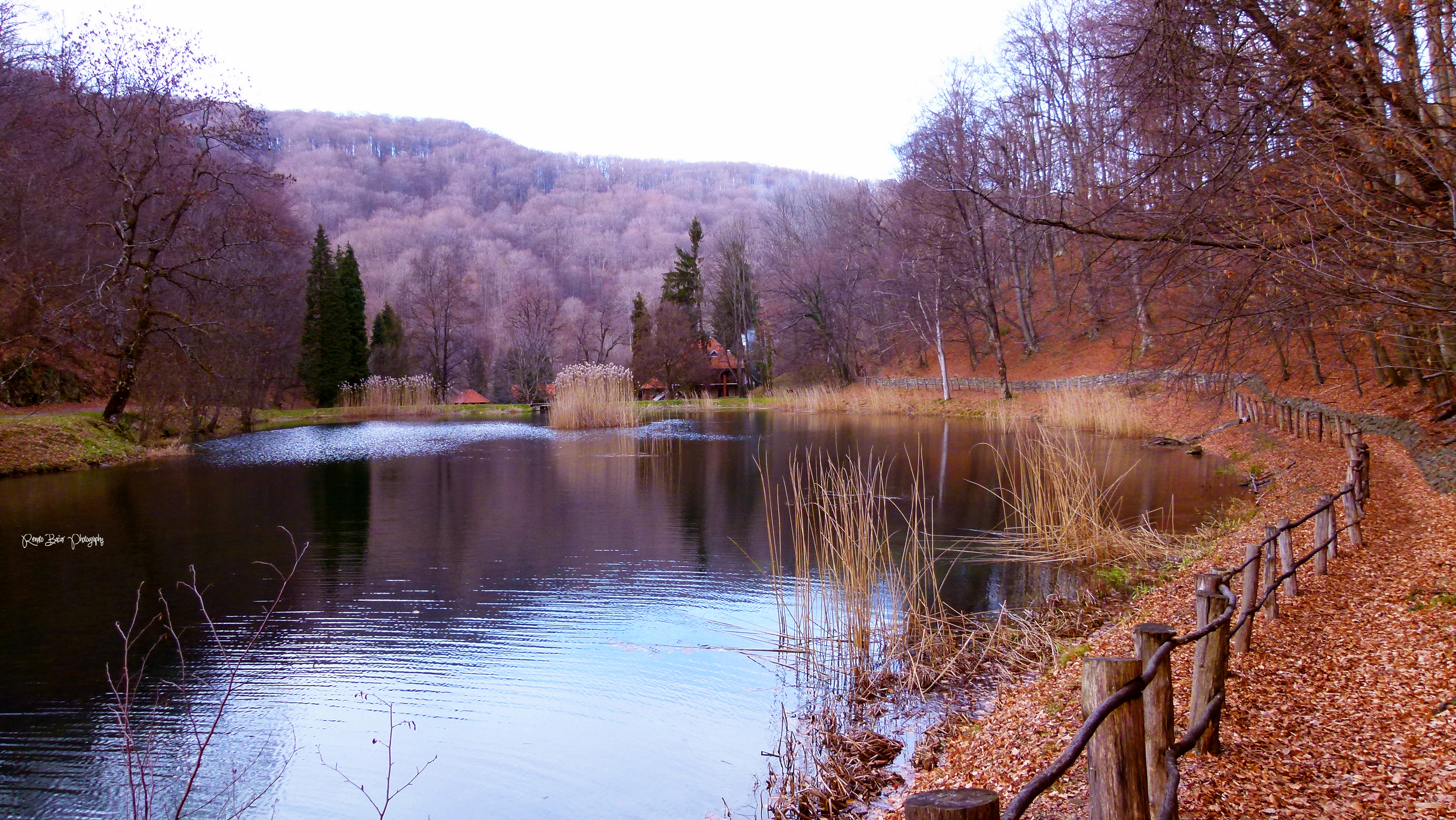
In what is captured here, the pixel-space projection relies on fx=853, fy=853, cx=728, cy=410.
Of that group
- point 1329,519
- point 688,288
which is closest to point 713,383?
point 688,288

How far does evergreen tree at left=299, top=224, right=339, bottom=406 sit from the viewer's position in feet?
118

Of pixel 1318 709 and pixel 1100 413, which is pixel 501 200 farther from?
pixel 1318 709

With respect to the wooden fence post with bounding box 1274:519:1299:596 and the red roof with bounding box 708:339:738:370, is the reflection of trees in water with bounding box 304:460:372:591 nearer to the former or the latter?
the wooden fence post with bounding box 1274:519:1299:596

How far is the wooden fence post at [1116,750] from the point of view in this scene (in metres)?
1.97

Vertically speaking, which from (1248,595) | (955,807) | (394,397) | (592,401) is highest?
(394,397)

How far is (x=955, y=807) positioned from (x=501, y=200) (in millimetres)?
123534

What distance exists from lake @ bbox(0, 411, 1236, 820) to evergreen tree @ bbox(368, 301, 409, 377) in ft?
86.8

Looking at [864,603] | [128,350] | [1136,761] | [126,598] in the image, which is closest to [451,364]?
[128,350]

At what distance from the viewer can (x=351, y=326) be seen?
38375 mm

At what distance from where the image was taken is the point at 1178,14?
6.08m

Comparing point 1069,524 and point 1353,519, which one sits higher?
point 1353,519

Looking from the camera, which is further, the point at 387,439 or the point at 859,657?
the point at 387,439

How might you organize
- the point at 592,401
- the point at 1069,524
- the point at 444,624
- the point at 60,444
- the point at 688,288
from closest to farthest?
the point at 444,624 < the point at 1069,524 < the point at 60,444 < the point at 592,401 < the point at 688,288

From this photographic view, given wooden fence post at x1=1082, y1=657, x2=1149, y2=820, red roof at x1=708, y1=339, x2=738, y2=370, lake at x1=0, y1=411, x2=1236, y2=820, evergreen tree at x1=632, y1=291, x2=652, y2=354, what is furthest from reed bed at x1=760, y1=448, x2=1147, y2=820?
red roof at x1=708, y1=339, x2=738, y2=370
